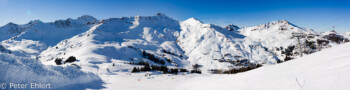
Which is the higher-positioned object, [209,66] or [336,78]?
[336,78]

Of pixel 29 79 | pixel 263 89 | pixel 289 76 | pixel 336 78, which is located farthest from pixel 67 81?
pixel 336 78

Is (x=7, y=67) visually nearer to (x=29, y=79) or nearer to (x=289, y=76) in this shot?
(x=29, y=79)

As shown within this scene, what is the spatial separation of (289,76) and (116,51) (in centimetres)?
13659

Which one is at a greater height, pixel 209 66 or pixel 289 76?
pixel 289 76

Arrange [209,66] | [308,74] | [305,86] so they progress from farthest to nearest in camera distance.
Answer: [209,66]
[308,74]
[305,86]

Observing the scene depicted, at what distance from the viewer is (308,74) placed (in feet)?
29.0

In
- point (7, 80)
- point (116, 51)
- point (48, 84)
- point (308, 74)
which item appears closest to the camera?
point (308, 74)

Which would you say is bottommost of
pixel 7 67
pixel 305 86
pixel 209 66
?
pixel 209 66

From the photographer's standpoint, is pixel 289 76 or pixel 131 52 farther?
pixel 131 52

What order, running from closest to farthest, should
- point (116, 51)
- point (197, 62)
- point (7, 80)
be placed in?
point (7, 80) → point (116, 51) → point (197, 62)

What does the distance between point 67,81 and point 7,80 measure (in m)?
5.27

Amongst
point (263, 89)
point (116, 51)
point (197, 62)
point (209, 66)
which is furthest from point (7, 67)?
point (197, 62)

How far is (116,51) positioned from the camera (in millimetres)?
134625

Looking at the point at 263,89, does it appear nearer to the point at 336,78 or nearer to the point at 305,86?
the point at 305,86
